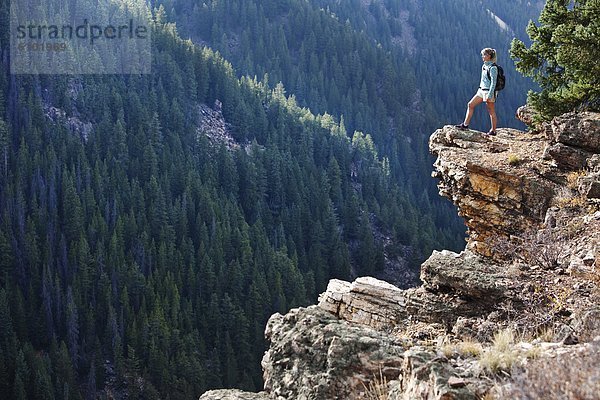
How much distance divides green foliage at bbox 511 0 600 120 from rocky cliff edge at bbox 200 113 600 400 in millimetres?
1907

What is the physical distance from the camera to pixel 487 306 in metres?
12.5

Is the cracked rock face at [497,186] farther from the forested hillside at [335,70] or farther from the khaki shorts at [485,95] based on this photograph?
the forested hillside at [335,70]

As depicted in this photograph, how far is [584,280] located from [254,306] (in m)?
79.6

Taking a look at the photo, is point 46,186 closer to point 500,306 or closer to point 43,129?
point 43,129

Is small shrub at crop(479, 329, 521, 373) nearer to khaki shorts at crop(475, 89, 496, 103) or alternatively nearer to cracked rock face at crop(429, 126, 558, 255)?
cracked rock face at crop(429, 126, 558, 255)

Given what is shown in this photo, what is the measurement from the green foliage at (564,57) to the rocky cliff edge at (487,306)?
191 centimetres

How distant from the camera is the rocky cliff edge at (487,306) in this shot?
7.58 m

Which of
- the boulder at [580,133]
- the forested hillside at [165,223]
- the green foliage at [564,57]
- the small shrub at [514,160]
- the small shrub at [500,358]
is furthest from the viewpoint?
the forested hillside at [165,223]

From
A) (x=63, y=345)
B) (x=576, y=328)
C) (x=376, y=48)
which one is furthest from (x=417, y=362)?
(x=376, y=48)

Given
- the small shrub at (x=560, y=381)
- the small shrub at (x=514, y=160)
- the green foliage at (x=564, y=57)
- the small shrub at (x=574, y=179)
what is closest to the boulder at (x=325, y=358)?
the small shrub at (x=560, y=381)

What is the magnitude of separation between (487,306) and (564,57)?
913 centimetres

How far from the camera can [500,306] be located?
12.1 m

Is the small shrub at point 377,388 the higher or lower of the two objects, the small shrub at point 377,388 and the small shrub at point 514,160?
the lower

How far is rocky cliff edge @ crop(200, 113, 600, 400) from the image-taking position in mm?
7582
